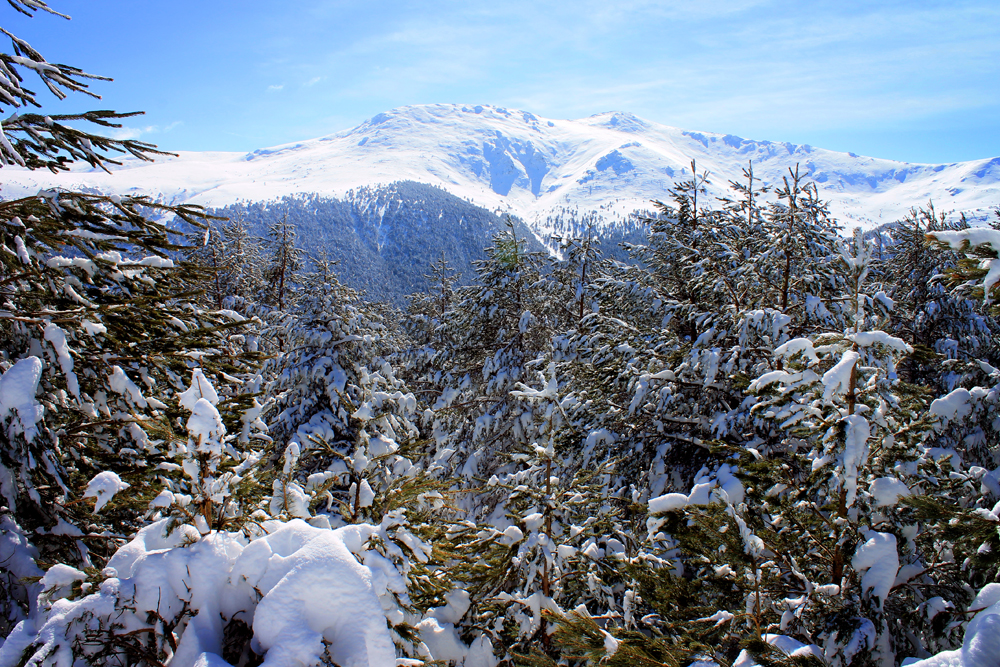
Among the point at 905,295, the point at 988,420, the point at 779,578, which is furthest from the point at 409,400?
the point at 905,295

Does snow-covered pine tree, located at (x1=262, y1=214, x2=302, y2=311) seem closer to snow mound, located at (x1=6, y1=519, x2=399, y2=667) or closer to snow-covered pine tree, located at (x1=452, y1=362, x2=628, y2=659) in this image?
snow-covered pine tree, located at (x1=452, y1=362, x2=628, y2=659)

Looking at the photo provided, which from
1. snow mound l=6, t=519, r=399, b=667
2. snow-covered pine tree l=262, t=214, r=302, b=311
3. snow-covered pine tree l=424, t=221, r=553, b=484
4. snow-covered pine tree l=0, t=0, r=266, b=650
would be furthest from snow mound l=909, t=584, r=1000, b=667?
snow-covered pine tree l=262, t=214, r=302, b=311

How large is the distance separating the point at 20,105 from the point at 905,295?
1964cm

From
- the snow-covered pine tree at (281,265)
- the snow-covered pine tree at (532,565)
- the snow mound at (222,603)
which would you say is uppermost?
the snow-covered pine tree at (281,265)

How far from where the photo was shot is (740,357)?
641cm

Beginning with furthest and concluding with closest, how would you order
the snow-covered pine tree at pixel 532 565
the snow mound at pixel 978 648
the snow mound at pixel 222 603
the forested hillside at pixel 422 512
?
1. the snow-covered pine tree at pixel 532 565
2. the forested hillside at pixel 422 512
3. the snow mound at pixel 222 603
4. the snow mound at pixel 978 648

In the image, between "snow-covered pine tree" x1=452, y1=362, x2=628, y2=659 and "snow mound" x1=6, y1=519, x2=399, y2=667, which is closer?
"snow mound" x1=6, y1=519, x2=399, y2=667

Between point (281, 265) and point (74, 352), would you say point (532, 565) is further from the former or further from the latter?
point (281, 265)

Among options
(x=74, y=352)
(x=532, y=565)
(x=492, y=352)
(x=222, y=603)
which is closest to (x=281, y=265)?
(x=492, y=352)

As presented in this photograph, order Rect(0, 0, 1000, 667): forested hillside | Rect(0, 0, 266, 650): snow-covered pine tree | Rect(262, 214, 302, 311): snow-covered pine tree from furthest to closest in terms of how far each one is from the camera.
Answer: Rect(262, 214, 302, 311): snow-covered pine tree, Rect(0, 0, 266, 650): snow-covered pine tree, Rect(0, 0, 1000, 667): forested hillside

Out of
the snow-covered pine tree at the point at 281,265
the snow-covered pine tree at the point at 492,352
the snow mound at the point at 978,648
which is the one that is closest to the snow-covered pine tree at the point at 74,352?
the snow mound at the point at 978,648

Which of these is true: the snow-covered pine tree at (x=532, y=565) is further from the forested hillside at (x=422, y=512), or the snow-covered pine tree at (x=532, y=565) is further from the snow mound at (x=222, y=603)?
the snow mound at (x=222, y=603)

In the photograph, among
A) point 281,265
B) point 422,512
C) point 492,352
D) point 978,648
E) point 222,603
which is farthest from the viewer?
point 281,265

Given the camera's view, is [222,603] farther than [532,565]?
No
